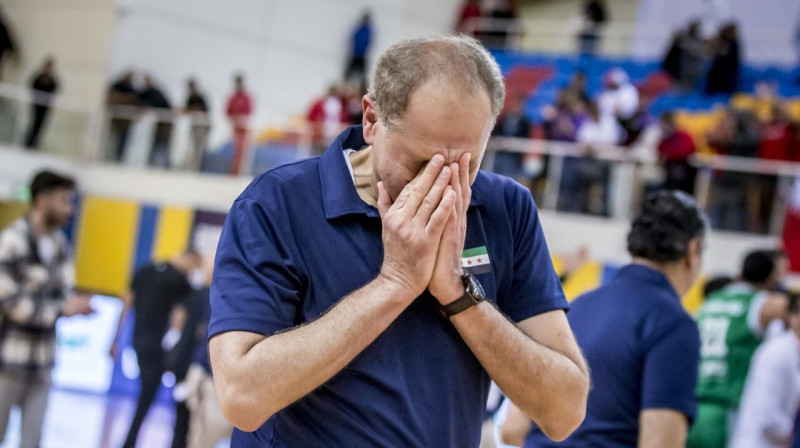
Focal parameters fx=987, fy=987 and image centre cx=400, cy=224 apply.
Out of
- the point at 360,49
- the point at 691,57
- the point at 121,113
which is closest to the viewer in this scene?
the point at 121,113

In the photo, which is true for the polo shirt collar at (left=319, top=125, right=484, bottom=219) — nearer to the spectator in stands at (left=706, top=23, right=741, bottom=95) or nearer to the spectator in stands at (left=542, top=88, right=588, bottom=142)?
the spectator in stands at (left=542, top=88, right=588, bottom=142)

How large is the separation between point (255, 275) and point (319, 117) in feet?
47.4

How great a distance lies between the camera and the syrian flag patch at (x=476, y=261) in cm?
209

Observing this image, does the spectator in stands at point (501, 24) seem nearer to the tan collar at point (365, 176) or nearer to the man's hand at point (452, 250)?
the tan collar at point (365, 176)

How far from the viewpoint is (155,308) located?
28.3ft

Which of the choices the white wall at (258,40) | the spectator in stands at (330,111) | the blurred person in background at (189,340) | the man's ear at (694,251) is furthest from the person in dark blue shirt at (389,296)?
the white wall at (258,40)

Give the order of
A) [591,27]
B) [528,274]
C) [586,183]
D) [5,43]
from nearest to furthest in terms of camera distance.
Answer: [528,274], [586,183], [5,43], [591,27]

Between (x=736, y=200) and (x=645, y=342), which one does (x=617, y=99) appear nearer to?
(x=736, y=200)

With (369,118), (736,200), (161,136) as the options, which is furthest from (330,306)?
(161,136)

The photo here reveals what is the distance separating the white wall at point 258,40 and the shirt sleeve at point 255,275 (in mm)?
18385

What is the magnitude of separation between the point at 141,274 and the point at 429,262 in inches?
287

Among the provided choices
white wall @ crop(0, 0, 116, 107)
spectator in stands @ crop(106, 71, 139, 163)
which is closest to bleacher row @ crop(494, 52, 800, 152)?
spectator in stands @ crop(106, 71, 139, 163)

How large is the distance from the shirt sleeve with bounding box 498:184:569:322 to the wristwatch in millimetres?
218

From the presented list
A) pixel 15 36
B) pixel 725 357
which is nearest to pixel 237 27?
pixel 15 36
